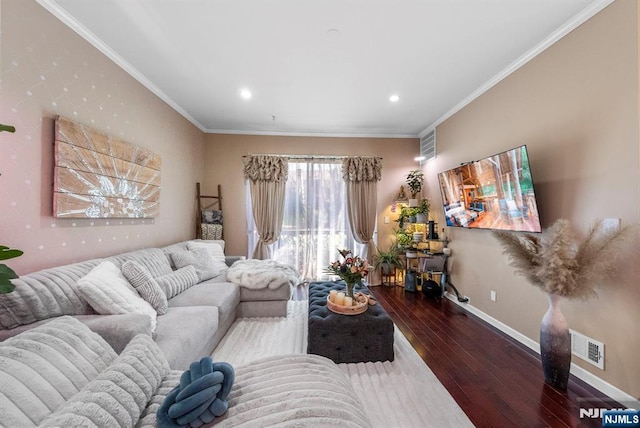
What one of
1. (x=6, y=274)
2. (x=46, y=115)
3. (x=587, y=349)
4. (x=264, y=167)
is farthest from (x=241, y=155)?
(x=587, y=349)

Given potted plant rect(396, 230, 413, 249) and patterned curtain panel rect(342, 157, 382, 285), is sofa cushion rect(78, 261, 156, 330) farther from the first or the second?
potted plant rect(396, 230, 413, 249)

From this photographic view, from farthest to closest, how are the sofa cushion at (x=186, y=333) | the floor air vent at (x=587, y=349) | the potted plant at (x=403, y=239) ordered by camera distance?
the potted plant at (x=403, y=239) < the floor air vent at (x=587, y=349) < the sofa cushion at (x=186, y=333)

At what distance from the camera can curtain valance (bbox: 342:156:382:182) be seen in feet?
15.3

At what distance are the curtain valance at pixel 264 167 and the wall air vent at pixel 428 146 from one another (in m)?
2.69

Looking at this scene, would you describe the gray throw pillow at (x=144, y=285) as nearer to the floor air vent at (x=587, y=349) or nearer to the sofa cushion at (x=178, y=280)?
the sofa cushion at (x=178, y=280)

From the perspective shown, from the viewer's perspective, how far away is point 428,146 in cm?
451

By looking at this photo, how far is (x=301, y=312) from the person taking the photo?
3266 mm

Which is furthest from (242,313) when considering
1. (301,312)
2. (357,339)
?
(357,339)

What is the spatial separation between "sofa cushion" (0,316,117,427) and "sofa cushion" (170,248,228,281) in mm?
1818

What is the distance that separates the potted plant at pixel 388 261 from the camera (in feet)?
14.9

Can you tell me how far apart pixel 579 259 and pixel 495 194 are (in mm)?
994

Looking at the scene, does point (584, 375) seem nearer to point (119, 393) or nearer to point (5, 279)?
point (119, 393)

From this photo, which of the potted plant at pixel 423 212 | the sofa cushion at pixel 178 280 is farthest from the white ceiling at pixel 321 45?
the sofa cushion at pixel 178 280

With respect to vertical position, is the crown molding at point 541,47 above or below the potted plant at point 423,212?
above
